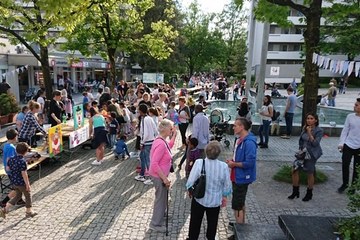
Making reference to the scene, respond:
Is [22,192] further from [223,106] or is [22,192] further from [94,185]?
[223,106]

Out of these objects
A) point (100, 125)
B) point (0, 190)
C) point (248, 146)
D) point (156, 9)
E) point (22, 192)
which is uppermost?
point (156, 9)

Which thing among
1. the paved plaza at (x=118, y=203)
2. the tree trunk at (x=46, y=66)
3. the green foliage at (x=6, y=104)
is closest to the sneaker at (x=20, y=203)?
the paved plaza at (x=118, y=203)

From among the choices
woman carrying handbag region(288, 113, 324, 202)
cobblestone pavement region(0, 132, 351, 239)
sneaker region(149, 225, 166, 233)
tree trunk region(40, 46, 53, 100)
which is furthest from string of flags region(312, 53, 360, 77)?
tree trunk region(40, 46, 53, 100)

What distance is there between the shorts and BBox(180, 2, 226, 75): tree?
41.8 metres

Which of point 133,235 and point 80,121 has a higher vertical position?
point 80,121

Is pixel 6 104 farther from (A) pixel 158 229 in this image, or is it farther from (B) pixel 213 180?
(B) pixel 213 180

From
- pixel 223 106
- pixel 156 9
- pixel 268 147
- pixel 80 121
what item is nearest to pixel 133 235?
pixel 80 121

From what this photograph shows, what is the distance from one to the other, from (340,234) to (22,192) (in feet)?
17.1

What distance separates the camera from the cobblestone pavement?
5293 mm

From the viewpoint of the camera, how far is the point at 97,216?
5.82 m

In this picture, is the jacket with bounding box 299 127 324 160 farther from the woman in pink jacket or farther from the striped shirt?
the woman in pink jacket

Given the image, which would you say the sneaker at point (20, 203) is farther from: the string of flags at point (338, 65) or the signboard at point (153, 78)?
the signboard at point (153, 78)

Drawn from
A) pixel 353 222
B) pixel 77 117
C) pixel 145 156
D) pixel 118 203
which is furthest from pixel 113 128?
pixel 353 222

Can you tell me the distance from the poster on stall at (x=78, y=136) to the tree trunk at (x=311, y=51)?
623cm
